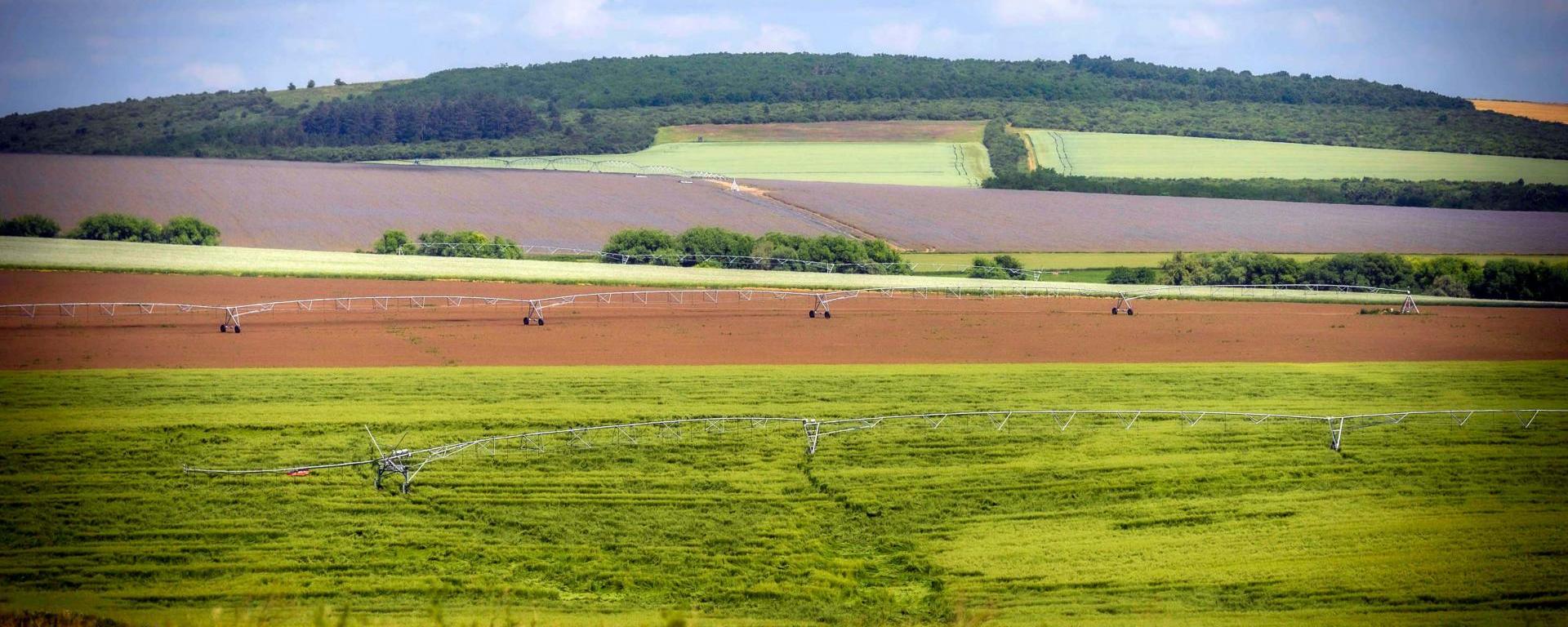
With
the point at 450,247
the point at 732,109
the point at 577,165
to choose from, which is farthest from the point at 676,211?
the point at 732,109

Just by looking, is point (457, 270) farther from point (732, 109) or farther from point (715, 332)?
point (732, 109)

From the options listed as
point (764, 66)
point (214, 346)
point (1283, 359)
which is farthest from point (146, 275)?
point (764, 66)

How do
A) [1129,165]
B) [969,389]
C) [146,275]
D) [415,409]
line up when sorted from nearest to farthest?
[415,409]
[969,389]
[146,275]
[1129,165]

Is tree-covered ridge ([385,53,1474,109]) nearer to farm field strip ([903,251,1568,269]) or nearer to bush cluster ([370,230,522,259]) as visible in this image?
farm field strip ([903,251,1568,269])

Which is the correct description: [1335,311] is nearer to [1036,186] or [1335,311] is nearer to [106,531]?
[1036,186]

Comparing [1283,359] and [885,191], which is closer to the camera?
[1283,359]

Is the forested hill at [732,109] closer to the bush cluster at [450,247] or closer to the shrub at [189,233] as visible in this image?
the shrub at [189,233]
